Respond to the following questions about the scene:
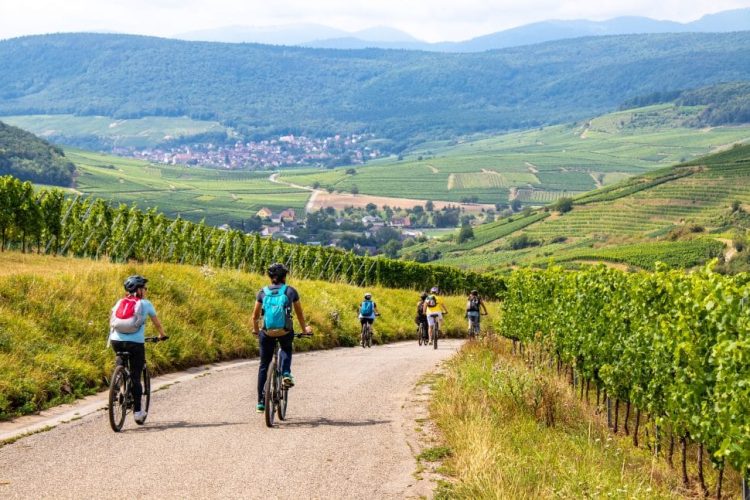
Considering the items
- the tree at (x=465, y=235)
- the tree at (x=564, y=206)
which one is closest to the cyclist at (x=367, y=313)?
the tree at (x=465, y=235)

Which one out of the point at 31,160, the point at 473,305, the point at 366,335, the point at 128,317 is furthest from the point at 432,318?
the point at 31,160

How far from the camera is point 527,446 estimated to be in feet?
32.8

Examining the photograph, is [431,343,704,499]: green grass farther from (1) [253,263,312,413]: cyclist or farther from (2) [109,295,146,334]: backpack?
(2) [109,295,146,334]: backpack

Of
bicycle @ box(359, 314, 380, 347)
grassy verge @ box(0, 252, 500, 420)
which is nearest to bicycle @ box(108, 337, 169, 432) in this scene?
grassy verge @ box(0, 252, 500, 420)

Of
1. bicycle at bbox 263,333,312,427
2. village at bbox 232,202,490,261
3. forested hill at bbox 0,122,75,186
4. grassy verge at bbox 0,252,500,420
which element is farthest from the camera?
village at bbox 232,202,490,261

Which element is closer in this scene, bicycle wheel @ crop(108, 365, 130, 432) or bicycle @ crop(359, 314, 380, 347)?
bicycle wheel @ crop(108, 365, 130, 432)

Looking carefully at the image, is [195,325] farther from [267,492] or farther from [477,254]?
[477,254]

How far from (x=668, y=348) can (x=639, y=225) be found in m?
133

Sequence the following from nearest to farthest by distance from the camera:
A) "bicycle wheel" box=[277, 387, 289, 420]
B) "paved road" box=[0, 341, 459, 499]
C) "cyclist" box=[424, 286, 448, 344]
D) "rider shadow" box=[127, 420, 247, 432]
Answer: "paved road" box=[0, 341, 459, 499], "rider shadow" box=[127, 420, 247, 432], "bicycle wheel" box=[277, 387, 289, 420], "cyclist" box=[424, 286, 448, 344]

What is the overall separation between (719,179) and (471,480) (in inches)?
6146

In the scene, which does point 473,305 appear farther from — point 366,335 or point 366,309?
point 366,309

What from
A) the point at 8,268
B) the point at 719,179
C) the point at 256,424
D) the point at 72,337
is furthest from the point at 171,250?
the point at 719,179

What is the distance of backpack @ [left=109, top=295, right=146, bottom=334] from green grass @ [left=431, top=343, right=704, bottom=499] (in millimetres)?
3866

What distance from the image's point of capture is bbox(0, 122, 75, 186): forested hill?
6240 inches
